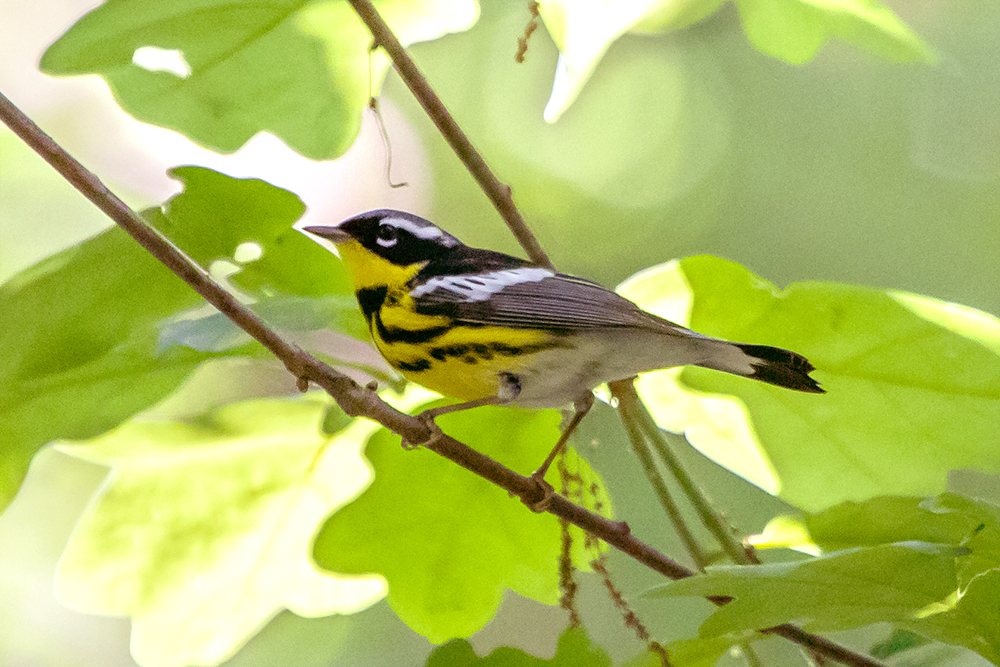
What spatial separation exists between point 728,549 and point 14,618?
61 cm

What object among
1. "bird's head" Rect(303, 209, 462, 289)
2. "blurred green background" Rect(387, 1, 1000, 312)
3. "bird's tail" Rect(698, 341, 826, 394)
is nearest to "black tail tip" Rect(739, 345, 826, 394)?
"bird's tail" Rect(698, 341, 826, 394)

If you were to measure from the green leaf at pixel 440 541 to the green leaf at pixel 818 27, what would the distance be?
9.0 inches

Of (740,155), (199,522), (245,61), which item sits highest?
(245,61)

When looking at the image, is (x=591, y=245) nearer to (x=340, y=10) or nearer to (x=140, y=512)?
(x=340, y=10)

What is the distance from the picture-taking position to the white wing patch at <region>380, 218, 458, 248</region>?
1.75ft

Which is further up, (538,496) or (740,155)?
(538,496)

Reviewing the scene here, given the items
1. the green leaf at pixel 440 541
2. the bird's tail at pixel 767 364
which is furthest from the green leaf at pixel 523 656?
the bird's tail at pixel 767 364

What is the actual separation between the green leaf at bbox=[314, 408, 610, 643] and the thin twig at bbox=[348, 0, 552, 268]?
4.3 inches

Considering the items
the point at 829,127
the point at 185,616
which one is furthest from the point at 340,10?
the point at 829,127

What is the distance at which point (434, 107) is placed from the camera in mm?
388

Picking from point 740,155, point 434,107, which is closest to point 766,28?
point 434,107

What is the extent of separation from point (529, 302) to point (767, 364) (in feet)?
0.44

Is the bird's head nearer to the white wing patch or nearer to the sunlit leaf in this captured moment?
the white wing patch

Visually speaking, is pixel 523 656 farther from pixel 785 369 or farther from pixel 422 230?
pixel 422 230
